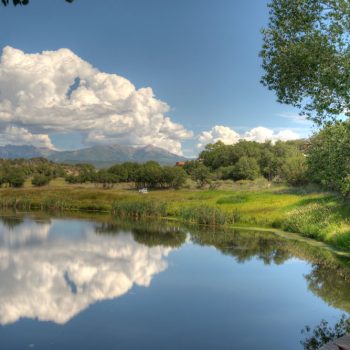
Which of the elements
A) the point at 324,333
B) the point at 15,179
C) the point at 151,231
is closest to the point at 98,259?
the point at 151,231

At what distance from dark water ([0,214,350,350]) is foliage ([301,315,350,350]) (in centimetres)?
42

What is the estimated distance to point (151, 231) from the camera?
153 feet

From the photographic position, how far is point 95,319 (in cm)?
1853

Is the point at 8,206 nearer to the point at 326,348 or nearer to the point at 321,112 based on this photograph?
the point at 321,112

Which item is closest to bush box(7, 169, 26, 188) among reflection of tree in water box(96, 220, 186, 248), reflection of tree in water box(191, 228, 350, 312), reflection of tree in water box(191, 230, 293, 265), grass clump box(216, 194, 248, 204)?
reflection of tree in water box(96, 220, 186, 248)

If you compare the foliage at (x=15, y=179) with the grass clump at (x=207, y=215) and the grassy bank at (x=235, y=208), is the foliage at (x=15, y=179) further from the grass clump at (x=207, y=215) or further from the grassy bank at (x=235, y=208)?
the grass clump at (x=207, y=215)

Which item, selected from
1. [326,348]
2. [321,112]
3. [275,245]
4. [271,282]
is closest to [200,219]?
[275,245]

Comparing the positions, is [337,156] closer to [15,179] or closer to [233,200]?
[233,200]

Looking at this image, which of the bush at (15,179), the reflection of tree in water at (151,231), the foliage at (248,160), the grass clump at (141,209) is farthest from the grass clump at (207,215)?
the bush at (15,179)

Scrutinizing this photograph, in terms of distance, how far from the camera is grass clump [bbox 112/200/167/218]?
5994 centimetres

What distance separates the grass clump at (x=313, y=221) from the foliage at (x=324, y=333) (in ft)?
65.2

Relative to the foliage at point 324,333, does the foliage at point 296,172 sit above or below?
above

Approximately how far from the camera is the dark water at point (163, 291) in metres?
16.8

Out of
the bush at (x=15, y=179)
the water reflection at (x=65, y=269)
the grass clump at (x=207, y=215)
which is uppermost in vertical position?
the bush at (x=15, y=179)
